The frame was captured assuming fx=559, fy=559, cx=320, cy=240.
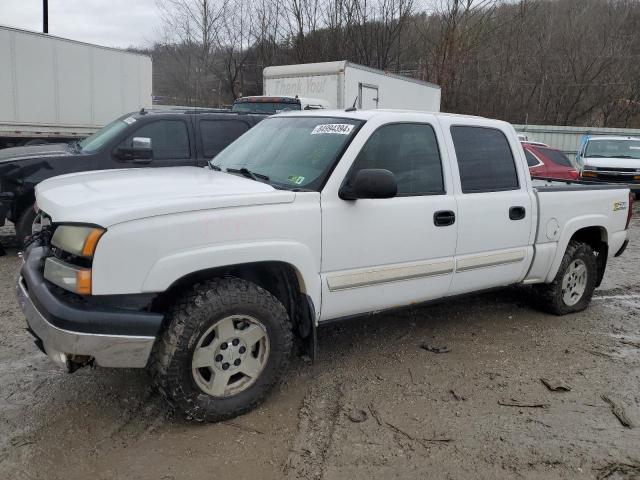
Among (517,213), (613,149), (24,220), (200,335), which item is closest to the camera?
(200,335)

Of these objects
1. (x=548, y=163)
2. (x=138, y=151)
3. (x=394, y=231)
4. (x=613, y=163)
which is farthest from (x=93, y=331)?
(x=613, y=163)

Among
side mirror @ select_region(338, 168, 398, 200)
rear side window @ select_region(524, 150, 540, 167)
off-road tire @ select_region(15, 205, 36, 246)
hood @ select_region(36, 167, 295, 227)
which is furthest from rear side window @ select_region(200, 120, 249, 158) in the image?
rear side window @ select_region(524, 150, 540, 167)

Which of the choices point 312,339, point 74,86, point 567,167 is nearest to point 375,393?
point 312,339

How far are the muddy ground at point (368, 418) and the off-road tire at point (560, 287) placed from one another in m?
0.56

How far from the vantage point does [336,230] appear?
3.51 metres

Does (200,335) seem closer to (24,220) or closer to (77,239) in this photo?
(77,239)

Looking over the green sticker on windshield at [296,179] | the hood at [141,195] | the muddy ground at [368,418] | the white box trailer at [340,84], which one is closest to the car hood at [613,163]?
the white box trailer at [340,84]

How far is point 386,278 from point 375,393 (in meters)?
0.77

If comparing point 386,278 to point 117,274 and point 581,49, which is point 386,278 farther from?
point 581,49

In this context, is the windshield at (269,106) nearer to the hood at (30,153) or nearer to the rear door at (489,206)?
the hood at (30,153)

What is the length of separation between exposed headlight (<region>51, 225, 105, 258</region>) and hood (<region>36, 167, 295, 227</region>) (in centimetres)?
4

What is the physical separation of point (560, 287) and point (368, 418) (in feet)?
9.22

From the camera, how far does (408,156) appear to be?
13.2ft

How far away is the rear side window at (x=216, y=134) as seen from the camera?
7.23m
